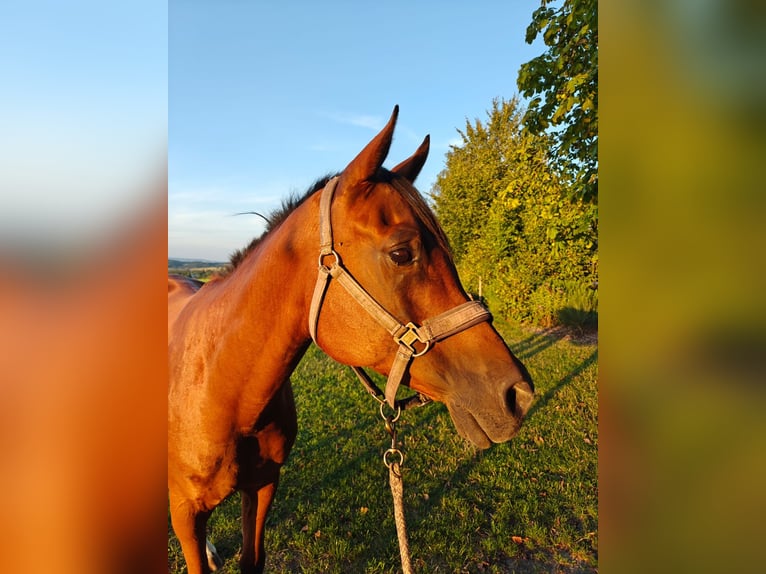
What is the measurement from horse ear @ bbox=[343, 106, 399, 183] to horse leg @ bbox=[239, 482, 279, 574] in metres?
2.12

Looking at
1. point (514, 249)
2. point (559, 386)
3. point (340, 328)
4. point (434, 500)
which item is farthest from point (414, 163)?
point (514, 249)

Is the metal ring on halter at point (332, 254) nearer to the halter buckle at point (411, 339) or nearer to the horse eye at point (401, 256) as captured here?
the horse eye at point (401, 256)

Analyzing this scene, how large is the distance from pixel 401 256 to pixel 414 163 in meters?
0.67

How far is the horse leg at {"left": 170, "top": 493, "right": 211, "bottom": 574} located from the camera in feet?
6.90

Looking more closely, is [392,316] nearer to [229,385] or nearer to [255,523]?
[229,385]

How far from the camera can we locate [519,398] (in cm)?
147

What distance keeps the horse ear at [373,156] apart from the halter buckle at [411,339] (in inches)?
24.9

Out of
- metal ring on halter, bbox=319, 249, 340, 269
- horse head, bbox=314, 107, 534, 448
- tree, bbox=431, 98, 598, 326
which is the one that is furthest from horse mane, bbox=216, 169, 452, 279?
tree, bbox=431, 98, 598, 326

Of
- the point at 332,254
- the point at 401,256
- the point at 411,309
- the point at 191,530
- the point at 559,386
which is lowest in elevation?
the point at 559,386
